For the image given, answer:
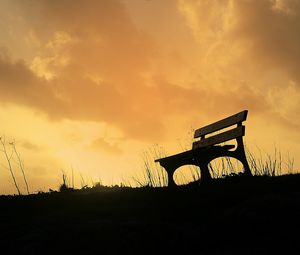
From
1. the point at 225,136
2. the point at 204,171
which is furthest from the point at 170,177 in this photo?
the point at 225,136

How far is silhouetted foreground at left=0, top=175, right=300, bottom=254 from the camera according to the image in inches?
188

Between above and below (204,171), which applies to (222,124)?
above

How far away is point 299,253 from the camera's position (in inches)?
167

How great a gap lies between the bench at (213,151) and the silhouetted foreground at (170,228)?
2.28 m

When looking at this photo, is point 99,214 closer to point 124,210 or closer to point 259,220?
point 124,210

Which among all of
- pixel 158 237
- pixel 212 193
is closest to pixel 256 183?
pixel 212 193

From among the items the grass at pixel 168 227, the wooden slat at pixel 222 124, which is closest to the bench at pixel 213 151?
the wooden slat at pixel 222 124

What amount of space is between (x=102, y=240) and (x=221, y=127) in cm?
502

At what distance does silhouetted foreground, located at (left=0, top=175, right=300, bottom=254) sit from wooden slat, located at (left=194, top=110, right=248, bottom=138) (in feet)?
7.50

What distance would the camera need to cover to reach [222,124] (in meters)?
9.41

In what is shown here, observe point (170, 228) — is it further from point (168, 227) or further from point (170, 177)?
point (170, 177)

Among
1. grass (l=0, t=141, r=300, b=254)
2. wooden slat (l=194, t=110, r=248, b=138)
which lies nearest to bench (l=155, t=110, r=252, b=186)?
wooden slat (l=194, t=110, r=248, b=138)

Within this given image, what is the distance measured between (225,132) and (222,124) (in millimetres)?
301

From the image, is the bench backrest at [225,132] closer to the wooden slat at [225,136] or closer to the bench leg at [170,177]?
the wooden slat at [225,136]
